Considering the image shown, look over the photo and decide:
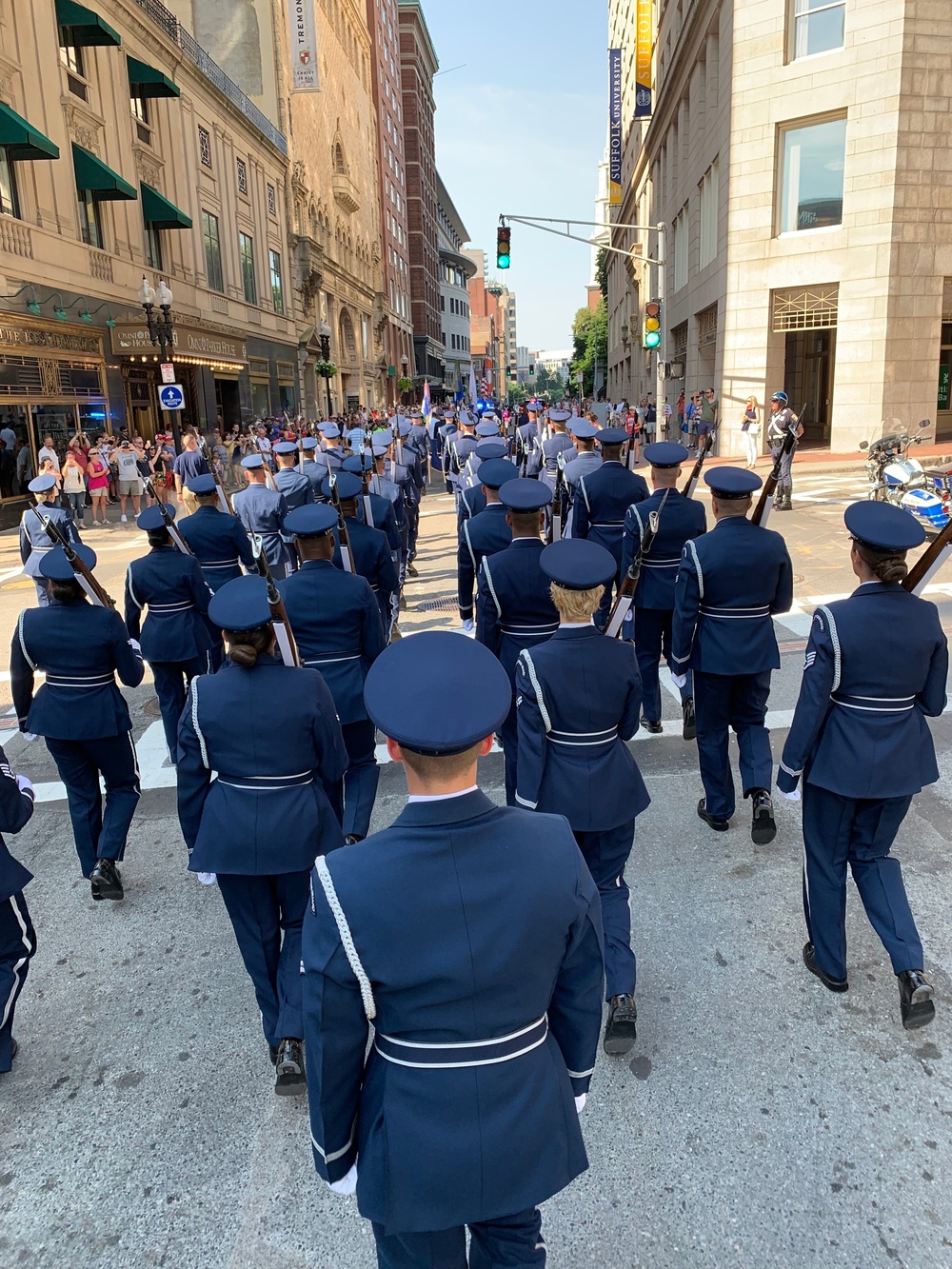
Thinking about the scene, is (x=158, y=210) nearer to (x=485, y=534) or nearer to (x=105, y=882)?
(x=485, y=534)

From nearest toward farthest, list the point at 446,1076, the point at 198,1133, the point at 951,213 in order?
the point at 446,1076, the point at 198,1133, the point at 951,213

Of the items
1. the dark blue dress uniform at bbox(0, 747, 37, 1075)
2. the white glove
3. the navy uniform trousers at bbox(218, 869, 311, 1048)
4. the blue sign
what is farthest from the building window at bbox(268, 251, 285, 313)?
the white glove

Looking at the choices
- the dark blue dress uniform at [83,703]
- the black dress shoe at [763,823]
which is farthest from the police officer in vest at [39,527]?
the black dress shoe at [763,823]

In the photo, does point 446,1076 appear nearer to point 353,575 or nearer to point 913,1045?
point 913,1045

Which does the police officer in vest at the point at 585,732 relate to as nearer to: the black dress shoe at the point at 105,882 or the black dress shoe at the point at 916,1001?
the black dress shoe at the point at 916,1001

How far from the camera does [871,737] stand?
362 cm

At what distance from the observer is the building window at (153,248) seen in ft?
89.7

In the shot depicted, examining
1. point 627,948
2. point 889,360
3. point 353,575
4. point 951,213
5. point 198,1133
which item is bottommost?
point 198,1133

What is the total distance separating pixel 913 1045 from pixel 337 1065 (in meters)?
2.68

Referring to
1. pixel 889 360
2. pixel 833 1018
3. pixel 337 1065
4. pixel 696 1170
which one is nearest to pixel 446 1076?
pixel 337 1065

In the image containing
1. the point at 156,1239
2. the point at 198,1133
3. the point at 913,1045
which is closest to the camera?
the point at 156,1239

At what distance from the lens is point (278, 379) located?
41.5 m

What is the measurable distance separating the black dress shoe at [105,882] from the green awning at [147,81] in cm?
2836

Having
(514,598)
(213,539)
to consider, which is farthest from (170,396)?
(514,598)
